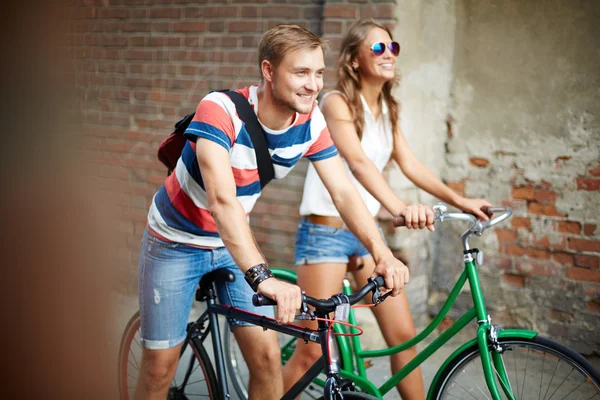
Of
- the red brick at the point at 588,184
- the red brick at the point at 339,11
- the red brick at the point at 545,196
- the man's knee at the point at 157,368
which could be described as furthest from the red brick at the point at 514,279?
the man's knee at the point at 157,368

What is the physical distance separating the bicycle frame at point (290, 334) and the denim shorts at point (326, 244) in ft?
1.57

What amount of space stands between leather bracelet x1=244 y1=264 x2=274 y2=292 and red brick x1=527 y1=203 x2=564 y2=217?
2.67m

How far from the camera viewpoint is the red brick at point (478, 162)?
4141mm

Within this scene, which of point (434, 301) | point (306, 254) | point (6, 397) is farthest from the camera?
point (434, 301)

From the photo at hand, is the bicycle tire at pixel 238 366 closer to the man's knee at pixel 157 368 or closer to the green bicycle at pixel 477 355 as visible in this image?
the green bicycle at pixel 477 355

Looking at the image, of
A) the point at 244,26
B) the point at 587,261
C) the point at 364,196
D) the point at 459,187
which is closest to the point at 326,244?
the point at 364,196

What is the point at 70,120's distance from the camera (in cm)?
62

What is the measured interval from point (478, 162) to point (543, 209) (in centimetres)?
49

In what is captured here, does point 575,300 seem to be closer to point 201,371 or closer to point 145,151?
point 201,371

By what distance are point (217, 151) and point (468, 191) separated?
2655 mm

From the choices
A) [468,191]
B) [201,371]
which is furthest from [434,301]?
[201,371]

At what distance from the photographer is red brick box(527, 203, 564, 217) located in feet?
12.9

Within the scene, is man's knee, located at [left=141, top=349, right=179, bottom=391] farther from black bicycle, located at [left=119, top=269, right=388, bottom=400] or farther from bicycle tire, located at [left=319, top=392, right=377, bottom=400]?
bicycle tire, located at [left=319, top=392, right=377, bottom=400]

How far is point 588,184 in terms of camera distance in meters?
3.79
